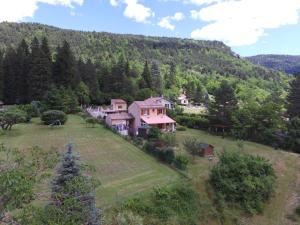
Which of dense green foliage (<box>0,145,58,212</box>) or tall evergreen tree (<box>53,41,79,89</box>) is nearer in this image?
dense green foliage (<box>0,145,58,212</box>)

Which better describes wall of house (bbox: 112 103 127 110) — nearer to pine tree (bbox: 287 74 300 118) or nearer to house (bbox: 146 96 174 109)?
house (bbox: 146 96 174 109)

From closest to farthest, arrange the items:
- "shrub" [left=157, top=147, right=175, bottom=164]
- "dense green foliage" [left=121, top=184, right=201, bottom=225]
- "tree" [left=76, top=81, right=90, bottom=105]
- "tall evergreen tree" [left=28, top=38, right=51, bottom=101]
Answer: "dense green foliage" [left=121, top=184, right=201, bottom=225] → "shrub" [left=157, top=147, right=175, bottom=164] → "tall evergreen tree" [left=28, top=38, right=51, bottom=101] → "tree" [left=76, top=81, right=90, bottom=105]

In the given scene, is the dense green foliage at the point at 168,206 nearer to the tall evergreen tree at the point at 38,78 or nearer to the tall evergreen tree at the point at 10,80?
the tall evergreen tree at the point at 38,78

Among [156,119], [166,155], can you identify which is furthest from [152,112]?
[166,155]

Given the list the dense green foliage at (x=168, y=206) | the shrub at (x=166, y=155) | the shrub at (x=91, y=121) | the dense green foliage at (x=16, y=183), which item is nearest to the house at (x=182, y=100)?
the shrub at (x=91, y=121)

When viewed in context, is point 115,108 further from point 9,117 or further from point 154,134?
point 9,117

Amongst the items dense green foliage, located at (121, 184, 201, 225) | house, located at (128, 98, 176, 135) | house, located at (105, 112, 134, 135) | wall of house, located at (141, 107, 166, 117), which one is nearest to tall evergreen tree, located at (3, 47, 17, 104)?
house, located at (105, 112, 134, 135)
